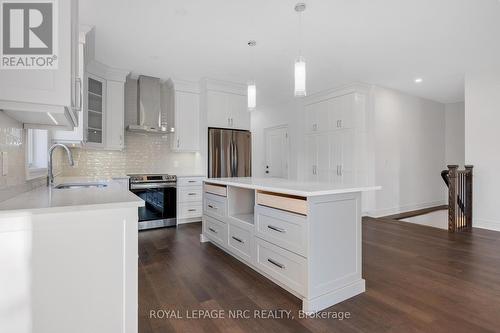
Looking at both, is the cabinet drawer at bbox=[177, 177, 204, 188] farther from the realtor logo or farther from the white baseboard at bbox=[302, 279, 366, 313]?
the realtor logo

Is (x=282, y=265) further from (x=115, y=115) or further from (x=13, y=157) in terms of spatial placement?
(x=115, y=115)

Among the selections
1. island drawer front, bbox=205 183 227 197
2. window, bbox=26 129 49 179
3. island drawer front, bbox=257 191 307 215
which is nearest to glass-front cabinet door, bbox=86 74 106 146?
window, bbox=26 129 49 179

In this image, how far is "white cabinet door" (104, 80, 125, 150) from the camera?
412 centimetres

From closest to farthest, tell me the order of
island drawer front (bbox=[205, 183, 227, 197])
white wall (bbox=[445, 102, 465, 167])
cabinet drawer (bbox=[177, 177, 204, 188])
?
island drawer front (bbox=[205, 183, 227, 197]) < cabinet drawer (bbox=[177, 177, 204, 188]) < white wall (bbox=[445, 102, 465, 167])

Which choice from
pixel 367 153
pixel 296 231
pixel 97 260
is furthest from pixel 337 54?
pixel 97 260

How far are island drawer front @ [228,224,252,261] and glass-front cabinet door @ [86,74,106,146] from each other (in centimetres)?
257

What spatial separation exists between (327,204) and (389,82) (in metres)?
4.02

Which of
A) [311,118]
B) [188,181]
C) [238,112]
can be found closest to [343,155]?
[311,118]

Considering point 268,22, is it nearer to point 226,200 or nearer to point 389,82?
point 226,200

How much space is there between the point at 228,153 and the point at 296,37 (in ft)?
7.84

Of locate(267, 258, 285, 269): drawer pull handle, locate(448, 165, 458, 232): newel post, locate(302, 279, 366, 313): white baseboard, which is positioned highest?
locate(448, 165, 458, 232): newel post

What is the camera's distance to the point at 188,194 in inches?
177

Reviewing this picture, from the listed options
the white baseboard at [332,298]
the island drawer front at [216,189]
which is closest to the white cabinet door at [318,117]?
the island drawer front at [216,189]

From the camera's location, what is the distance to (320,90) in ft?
17.6
